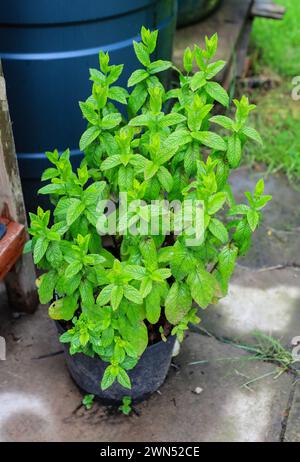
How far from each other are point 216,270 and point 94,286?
0.36m

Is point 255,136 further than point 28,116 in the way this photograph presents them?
No

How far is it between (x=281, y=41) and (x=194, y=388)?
2822 mm

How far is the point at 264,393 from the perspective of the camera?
6.59 feet

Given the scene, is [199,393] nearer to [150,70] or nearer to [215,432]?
[215,432]

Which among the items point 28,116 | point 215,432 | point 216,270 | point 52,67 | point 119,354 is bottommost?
point 215,432

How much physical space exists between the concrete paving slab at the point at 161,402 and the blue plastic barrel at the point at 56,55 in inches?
27.7

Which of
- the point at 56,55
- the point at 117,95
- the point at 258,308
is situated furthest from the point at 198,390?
the point at 56,55

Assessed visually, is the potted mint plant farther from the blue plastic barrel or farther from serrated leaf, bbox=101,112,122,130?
the blue plastic barrel

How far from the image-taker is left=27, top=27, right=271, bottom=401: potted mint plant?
1521mm

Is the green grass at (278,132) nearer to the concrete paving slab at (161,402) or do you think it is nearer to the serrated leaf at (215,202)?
the concrete paving slab at (161,402)

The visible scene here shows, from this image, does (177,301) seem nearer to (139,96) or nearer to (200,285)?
(200,285)

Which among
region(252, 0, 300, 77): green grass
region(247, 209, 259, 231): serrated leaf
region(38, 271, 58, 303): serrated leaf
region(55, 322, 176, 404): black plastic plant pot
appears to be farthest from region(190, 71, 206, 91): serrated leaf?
region(252, 0, 300, 77): green grass

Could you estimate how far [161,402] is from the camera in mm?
1980

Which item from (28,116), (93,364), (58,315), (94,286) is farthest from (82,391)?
(28,116)
